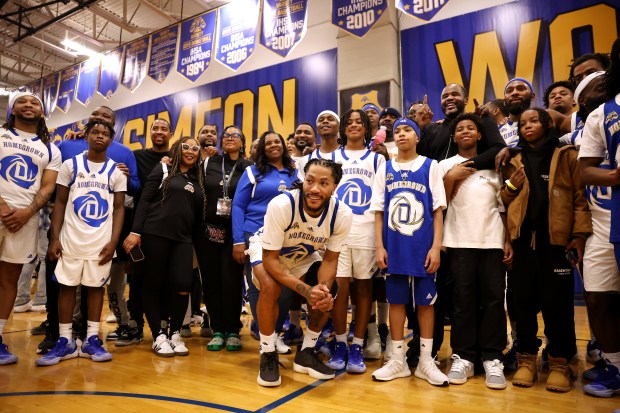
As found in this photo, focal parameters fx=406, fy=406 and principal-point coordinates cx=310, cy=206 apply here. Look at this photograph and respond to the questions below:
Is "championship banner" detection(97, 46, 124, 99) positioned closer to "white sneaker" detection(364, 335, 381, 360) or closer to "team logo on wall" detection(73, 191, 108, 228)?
"team logo on wall" detection(73, 191, 108, 228)

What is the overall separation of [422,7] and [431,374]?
19.3 feet

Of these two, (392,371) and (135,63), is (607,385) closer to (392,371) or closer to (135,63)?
(392,371)

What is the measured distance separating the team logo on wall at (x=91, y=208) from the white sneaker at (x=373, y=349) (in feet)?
7.71

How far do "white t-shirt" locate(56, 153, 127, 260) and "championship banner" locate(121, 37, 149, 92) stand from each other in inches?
324

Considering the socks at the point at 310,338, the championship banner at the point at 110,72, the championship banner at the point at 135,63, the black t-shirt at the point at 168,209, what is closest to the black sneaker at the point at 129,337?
the black t-shirt at the point at 168,209

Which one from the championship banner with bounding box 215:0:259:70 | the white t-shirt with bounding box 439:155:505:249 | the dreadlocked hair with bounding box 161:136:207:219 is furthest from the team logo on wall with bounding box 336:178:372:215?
the championship banner with bounding box 215:0:259:70

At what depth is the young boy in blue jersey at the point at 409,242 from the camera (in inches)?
105

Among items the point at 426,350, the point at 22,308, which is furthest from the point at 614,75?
the point at 22,308

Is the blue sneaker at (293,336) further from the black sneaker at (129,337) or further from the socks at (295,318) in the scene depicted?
the black sneaker at (129,337)

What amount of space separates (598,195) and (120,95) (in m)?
13.3

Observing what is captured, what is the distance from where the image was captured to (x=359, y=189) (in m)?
3.11

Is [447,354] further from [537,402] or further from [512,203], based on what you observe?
[512,203]

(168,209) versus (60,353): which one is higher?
(168,209)

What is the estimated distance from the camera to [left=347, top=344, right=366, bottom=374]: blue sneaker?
2.81 meters
